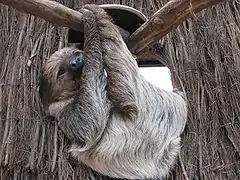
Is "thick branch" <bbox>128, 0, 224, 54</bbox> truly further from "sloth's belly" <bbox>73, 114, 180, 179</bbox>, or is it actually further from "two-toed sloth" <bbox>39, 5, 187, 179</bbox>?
"sloth's belly" <bbox>73, 114, 180, 179</bbox>

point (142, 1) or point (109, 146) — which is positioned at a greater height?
point (142, 1)

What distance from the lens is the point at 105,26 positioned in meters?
4.14

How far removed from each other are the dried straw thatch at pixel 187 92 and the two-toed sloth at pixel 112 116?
234mm

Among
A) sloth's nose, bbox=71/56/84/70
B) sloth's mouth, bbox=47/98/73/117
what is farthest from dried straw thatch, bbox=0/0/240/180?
sloth's nose, bbox=71/56/84/70

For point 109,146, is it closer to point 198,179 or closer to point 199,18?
point 198,179

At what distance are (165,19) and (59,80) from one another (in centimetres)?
118

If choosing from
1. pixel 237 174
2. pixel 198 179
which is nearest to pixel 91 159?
pixel 198 179

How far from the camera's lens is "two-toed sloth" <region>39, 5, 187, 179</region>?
4.04 m

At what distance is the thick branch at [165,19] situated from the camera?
150 inches

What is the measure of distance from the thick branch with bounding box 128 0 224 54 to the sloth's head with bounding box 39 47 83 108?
58 cm

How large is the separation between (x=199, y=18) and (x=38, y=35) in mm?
1771

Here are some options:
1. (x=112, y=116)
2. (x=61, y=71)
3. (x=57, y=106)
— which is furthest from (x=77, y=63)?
(x=112, y=116)

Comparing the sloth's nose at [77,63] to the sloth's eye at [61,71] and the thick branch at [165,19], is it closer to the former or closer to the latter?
the sloth's eye at [61,71]

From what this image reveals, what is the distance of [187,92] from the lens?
183 inches
